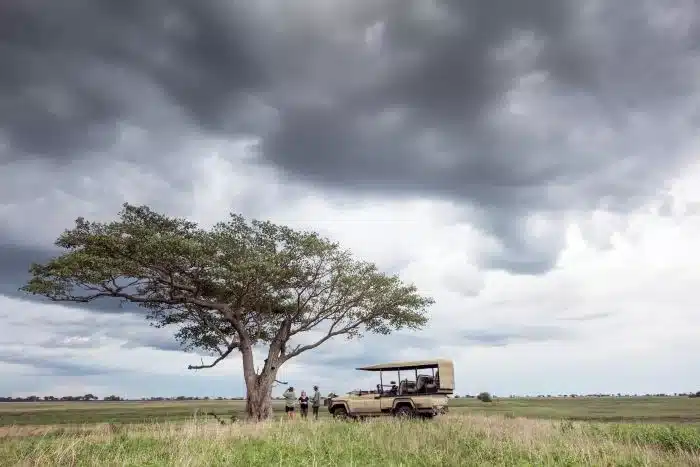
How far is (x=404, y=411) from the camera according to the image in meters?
25.6

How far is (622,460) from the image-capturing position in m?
13.7

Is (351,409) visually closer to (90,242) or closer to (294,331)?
(294,331)

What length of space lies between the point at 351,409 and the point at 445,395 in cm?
495

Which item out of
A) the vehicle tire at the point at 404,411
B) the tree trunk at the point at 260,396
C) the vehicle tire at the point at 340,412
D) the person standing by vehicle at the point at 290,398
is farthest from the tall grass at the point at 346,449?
the tree trunk at the point at 260,396

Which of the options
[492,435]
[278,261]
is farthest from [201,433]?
[278,261]

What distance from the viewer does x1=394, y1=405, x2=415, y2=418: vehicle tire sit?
25.1m

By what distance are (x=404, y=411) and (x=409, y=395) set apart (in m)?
0.89

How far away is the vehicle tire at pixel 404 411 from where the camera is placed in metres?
25.1

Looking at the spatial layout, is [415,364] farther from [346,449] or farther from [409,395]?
[346,449]

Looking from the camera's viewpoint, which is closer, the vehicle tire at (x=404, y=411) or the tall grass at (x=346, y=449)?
the tall grass at (x=346, y=449)

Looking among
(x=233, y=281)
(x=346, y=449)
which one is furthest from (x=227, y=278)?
(x=346, y=449)

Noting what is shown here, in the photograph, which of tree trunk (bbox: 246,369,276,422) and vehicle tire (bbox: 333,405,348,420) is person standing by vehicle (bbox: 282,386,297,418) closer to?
vehicle tire (bbox: 333,405,348,420)

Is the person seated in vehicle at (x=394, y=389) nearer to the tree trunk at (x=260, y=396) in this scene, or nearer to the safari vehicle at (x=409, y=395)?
the safari vehicle at (x=409, y=395)

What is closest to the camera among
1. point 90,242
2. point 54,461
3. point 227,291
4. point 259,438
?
point 54,461
